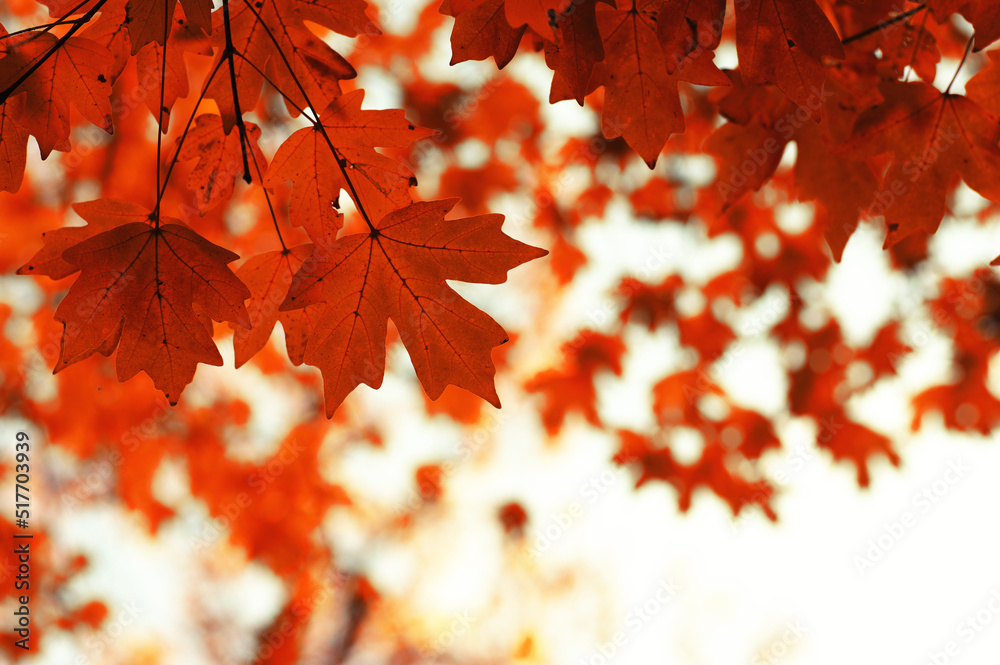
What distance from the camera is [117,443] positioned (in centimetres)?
352

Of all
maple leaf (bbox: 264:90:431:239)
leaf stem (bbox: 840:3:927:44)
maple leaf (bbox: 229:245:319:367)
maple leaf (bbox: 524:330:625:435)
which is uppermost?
leaf stem (bbox: 840:3:927:44)

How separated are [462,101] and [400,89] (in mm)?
344

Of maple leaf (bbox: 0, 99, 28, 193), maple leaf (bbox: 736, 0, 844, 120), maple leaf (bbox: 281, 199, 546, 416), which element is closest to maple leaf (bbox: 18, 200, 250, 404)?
maple leaf (bbox: 281, 199, 546, 416)

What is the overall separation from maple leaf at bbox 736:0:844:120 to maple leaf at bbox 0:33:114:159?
1.07 metres

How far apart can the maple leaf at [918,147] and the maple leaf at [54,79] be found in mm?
1355

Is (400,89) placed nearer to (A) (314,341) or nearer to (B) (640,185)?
(B) (640,185)

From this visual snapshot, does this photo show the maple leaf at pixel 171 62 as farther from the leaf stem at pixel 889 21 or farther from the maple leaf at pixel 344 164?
the leaf stem at pixel 889 21

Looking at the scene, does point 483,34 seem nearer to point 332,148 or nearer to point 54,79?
point 332,148

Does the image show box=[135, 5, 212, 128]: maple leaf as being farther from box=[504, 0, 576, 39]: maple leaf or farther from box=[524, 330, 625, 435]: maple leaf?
box=[524, 330, 625, 435]: maple leaf

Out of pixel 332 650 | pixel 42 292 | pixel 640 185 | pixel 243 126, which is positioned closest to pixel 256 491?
pixel 42 292

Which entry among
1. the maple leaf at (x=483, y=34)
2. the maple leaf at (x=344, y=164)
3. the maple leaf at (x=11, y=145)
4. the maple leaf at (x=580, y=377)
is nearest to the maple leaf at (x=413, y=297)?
the maple leaf at (x=344, y=164)

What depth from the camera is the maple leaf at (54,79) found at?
1068 millimetres

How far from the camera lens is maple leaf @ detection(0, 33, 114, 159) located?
1.07 metres

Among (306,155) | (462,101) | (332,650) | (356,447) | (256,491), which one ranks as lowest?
(332,650)
